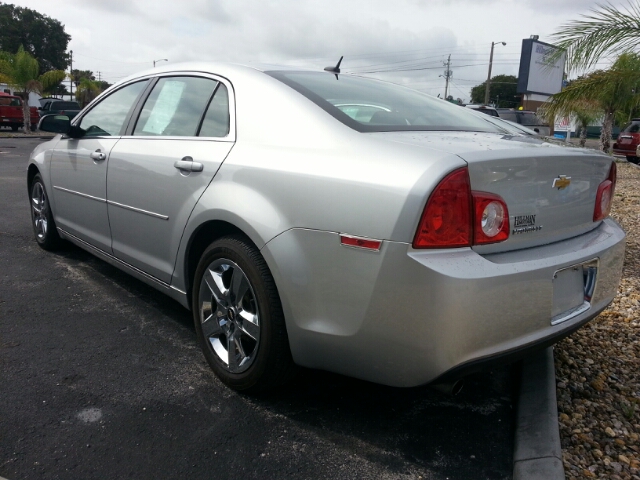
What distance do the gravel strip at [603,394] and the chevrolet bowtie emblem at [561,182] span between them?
1061mm

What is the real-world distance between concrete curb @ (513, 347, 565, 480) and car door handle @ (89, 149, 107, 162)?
2808mm

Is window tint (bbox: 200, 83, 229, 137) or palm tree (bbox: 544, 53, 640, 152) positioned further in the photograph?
palm tree (bbox: 544, 53, 640, 152)

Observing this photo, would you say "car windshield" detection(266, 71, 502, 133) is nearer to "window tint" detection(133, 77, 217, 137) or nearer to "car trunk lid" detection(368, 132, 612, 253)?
"car trunk lid" detection(368, 132, 612, 253)

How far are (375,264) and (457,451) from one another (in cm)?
95

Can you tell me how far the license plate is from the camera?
7.75 feet

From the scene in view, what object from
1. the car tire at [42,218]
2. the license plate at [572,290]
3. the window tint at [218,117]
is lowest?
the car tire at [42,218]

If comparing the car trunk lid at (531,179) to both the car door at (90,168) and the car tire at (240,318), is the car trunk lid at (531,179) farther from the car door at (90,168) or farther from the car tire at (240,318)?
the car door at (90,168)

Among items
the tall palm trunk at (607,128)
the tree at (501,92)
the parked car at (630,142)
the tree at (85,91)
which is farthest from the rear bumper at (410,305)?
the tree at (501,92)

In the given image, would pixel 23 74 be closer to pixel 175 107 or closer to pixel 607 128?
pixel 607 128

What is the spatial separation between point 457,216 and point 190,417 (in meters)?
1.48

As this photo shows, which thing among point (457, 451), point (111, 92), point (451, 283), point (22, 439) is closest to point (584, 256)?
point (451, 283)

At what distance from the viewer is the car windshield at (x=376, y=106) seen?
8.69 feet

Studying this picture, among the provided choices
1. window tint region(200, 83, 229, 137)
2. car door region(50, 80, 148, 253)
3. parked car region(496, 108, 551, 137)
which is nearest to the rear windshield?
parked car region(496, 108, 551, 137)

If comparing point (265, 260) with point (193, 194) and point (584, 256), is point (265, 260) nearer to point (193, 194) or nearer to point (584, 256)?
point (193, 194)
